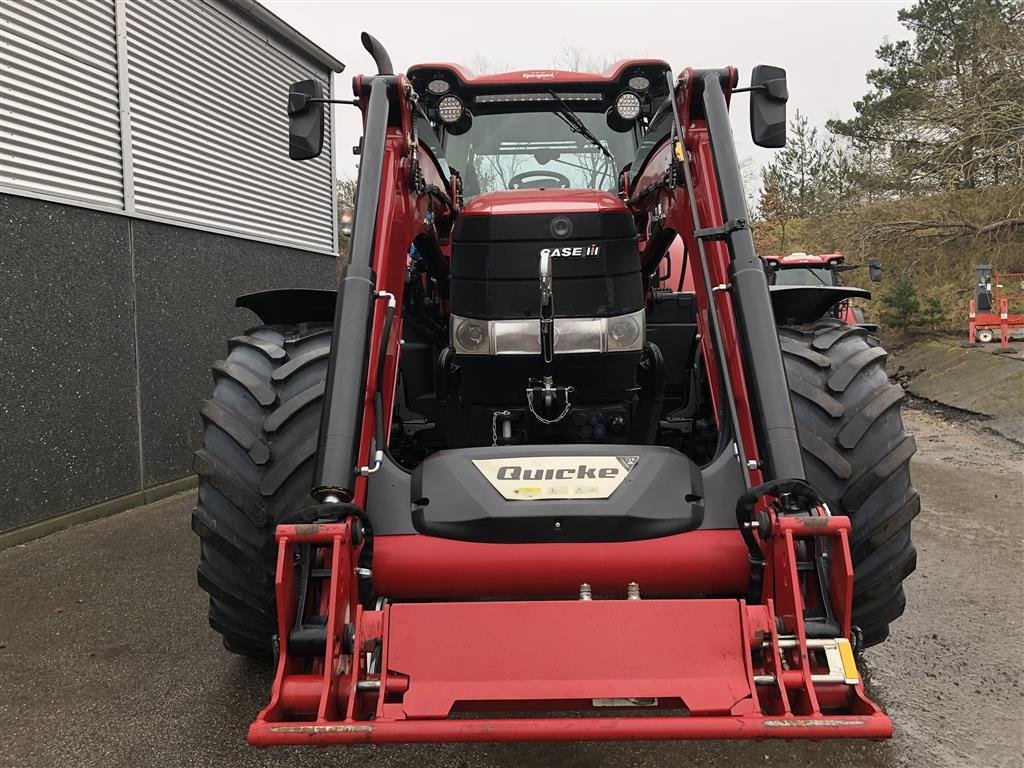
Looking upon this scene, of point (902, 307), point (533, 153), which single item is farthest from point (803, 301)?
point (902, 307)

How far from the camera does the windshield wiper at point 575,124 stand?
3541 mm

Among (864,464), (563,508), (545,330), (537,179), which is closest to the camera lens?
(563,508)

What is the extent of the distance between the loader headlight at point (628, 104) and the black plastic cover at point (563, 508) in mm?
1766

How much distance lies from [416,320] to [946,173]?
14.4m

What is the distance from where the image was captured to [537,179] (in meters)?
3.76

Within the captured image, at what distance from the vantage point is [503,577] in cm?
215

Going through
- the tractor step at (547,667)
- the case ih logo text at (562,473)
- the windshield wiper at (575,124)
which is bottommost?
the tractor step at (547,667)

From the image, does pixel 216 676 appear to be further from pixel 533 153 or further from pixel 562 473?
pixel 533 153

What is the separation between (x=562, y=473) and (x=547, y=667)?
1.78ft

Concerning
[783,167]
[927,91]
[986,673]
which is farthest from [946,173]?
[986,673]

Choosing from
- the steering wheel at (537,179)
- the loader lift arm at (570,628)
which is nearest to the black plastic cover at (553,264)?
the loader lift arm at (570,628)

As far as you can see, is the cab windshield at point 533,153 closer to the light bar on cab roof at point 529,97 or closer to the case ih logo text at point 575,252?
the light bar on cab roof at point 529,97

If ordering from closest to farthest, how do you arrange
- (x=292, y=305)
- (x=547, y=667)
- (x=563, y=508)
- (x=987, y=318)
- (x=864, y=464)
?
1. (x=547, y=667)
2. (x=563, y=508)
3. (x=864, y=464)
4. (x=292, y=305)
5. (x=987, y=318)

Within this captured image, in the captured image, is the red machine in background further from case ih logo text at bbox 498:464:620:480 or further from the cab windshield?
case ih logo text at bbox 498:464:620:480
